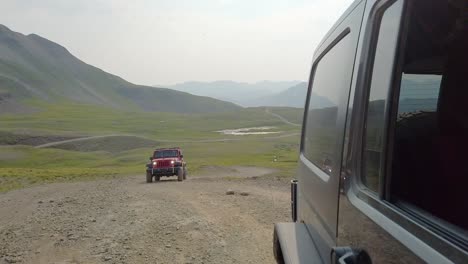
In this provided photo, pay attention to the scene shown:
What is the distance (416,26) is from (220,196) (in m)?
14.5

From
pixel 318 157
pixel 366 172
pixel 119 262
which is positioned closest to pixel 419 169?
pixel 366 172

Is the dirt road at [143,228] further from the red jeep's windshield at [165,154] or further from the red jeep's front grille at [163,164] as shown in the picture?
the red jeep's windshield at [165,154]

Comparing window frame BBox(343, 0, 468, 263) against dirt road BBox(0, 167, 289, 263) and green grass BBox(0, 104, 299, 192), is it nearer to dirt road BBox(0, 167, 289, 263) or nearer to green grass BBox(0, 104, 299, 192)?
dirt road BBox(0, 167, 289, 263)

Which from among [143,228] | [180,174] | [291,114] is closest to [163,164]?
[180,174]

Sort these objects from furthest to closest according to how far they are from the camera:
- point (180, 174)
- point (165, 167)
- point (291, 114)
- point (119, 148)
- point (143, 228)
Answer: point (291, 114) < point (119, 148) < point (165, 167) < point (180, 174) < point (143, 228)

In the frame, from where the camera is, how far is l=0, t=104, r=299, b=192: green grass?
38969mm

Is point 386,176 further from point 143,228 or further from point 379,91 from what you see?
point 143,228

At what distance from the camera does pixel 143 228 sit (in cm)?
1061

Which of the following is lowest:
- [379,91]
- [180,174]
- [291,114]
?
[180,174]

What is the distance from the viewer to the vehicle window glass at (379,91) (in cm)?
212

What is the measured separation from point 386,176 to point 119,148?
83866 mm

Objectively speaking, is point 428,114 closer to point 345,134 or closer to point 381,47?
point 381,47

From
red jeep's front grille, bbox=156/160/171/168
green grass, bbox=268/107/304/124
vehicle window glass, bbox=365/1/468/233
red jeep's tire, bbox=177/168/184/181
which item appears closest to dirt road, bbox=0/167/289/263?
vehicle window glass, bbox=365/1/468/233

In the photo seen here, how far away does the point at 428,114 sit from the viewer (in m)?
2.07
